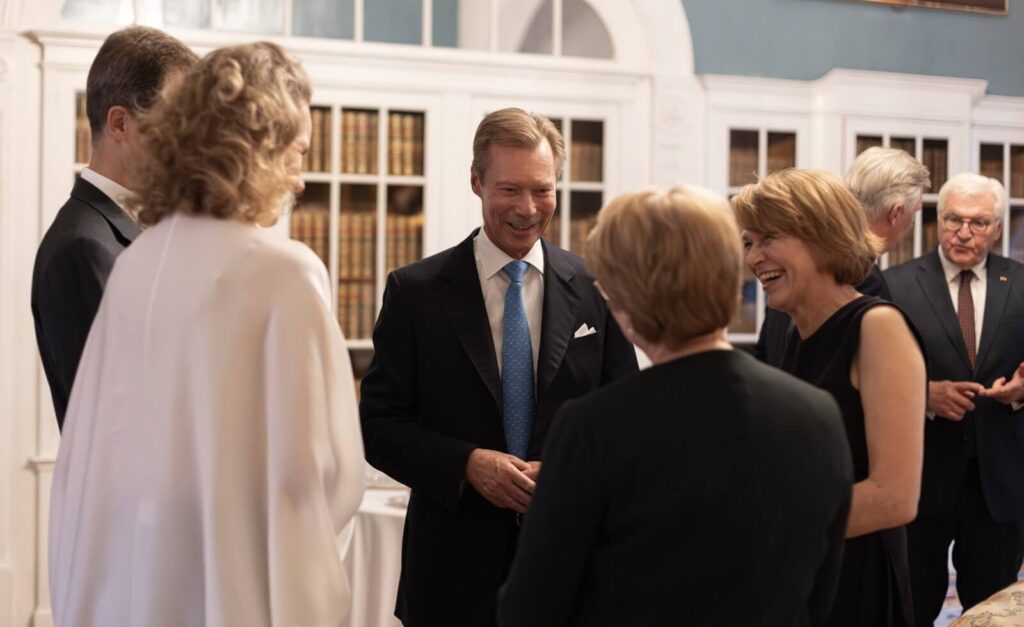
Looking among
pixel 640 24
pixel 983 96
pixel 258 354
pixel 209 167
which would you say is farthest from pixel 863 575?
pixel 983 96

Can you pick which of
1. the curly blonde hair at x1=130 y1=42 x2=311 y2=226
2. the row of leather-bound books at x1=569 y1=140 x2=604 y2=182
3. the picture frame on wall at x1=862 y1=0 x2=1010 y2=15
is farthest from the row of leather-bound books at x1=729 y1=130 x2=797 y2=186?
the curly blonde hair at x1=130 y1=42 x2=311 y2=226

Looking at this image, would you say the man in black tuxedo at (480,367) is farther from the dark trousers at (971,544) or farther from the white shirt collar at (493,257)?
the dark trousers at (971,544)

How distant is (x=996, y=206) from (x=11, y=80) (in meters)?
4.20

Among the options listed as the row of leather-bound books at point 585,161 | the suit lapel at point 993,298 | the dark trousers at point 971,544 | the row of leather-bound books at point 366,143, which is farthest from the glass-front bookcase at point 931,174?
the dark trousers at point 971,544

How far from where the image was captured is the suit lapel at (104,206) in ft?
6.69

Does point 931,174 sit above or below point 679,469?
above

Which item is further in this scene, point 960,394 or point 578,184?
point 578,184

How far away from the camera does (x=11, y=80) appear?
4.88 metres

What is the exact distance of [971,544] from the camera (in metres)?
3.60

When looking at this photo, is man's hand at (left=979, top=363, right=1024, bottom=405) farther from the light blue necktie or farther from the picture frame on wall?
the picture frame on wall

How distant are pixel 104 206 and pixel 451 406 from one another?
0.82 metres

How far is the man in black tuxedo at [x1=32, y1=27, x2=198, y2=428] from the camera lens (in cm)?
193

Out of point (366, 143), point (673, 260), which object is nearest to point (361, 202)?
point (366, 143)

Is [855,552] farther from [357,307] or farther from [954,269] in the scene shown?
[357,307]
